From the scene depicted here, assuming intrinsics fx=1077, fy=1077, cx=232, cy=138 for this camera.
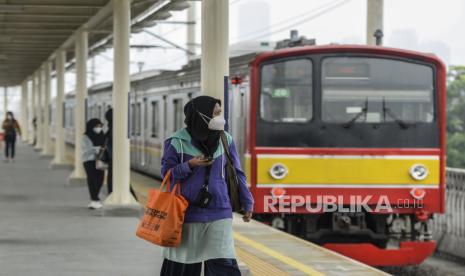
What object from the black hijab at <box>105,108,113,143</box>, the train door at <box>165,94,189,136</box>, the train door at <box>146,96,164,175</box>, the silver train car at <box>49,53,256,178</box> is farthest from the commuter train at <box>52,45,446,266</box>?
the train door at <box>146,96,164,175</box>

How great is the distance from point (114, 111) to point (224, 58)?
627cm

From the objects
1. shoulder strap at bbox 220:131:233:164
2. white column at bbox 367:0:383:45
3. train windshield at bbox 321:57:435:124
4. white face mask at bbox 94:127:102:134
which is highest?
white column at bbox 367:0:383:45

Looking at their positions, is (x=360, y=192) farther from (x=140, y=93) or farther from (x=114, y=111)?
(x=140, y=93)

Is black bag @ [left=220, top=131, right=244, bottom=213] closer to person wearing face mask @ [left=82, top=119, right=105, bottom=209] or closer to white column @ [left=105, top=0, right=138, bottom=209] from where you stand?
white column @ [left=105, top=0, right=138, bottom=209]

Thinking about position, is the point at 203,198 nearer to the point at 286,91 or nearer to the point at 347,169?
the point at 347,169

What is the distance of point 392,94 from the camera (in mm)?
12797

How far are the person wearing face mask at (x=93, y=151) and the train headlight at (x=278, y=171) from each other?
4.03 metres

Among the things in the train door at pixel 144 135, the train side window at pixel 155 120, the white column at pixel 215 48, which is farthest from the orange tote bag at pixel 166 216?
the train door at pixel 144 135

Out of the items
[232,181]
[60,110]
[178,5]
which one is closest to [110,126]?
[178,5]

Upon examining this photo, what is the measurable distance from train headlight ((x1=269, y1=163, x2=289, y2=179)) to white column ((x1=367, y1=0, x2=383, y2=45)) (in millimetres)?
5865

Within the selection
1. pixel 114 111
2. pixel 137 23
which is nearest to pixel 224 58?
pixel 114 111

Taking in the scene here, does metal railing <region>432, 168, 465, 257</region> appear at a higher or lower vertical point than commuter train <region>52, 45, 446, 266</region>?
lower

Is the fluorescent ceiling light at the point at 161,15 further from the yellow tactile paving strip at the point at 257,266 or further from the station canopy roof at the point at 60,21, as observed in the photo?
the yellow tactile paving strip at the point at 257,266

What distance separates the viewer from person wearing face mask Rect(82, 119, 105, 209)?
1566cm
